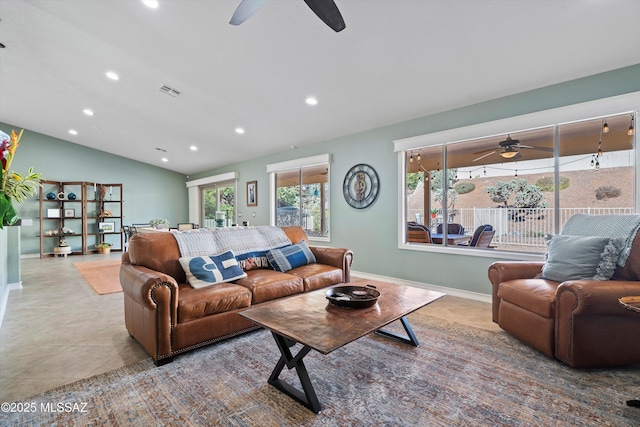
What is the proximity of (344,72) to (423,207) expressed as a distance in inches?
89.8

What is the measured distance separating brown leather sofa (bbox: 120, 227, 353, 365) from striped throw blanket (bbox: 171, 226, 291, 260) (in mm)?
127

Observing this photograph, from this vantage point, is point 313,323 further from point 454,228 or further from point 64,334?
point 454,228

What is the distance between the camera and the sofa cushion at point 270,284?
2695 mm

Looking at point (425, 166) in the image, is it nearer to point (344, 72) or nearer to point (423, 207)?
point (423, 207)

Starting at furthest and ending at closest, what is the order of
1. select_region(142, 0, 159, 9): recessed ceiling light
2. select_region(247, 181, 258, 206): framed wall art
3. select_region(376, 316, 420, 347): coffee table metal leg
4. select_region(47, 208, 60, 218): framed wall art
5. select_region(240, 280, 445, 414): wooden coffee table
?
select_region(47, 208, 60, 218): framed wall art < select_region(247, 181, 258, 206): framed wall art < select_region(142, 0, 159, 9): recessed ceiling light < select_region(376, 316, 420, 347): coffee table metal leg < select_region(240, 280, 445, 414): wooden coffee table

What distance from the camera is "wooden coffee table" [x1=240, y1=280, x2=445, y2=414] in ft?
5.09

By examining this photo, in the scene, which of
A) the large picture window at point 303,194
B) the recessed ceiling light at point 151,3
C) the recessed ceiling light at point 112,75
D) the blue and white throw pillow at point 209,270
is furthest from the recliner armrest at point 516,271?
the recessed ceiling light at point 112,75

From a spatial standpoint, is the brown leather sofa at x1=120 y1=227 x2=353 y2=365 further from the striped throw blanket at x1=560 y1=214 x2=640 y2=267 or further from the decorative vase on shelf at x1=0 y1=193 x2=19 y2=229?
the striped throw blanket at x1=560 y1=214 x2=640 y2=267

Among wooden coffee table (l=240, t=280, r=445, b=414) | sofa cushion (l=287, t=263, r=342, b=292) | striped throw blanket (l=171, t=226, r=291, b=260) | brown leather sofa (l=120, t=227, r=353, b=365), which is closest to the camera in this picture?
wooden coffee table (l=240, t=280, r=445, b=414)

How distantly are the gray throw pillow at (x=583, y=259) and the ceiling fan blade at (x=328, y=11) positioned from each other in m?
2.58

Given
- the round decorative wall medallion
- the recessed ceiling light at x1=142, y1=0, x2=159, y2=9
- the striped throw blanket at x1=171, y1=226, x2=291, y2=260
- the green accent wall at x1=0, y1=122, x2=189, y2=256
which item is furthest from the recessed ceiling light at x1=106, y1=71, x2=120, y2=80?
the green accent wall at x1=0, y1=122, x2=189, y2=256

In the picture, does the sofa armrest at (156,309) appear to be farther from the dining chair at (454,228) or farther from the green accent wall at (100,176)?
the green accent wall at (100,176)

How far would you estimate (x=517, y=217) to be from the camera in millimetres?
3723

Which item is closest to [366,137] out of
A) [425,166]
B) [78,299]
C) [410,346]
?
[425,166]
